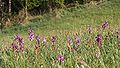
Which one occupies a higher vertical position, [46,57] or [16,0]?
[46,57]

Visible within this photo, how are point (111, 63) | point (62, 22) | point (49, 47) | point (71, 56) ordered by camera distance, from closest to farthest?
point (111, 63) < point (71, 56) < point (49, 47) < point (62, 22)

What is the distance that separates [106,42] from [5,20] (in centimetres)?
2688

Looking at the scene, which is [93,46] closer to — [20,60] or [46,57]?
[46,57]

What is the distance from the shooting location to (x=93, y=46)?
18.7 ft

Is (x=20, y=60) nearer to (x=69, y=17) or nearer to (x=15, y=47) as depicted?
(x=15, y=47)

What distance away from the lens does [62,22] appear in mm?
25828

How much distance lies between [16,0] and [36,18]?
3.97 meters

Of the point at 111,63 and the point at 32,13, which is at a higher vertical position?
the point at 111,63

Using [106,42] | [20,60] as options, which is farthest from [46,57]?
[106,42]

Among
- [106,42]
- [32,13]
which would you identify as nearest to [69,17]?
[32,13]

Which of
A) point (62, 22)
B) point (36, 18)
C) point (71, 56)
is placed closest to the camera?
point (71, 56)

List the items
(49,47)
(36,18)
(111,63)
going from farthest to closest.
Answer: (36,18)
(49,47)
(111,63)

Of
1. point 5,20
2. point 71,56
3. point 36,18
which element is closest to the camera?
point 71,56

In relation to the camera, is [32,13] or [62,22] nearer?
[62,22]
